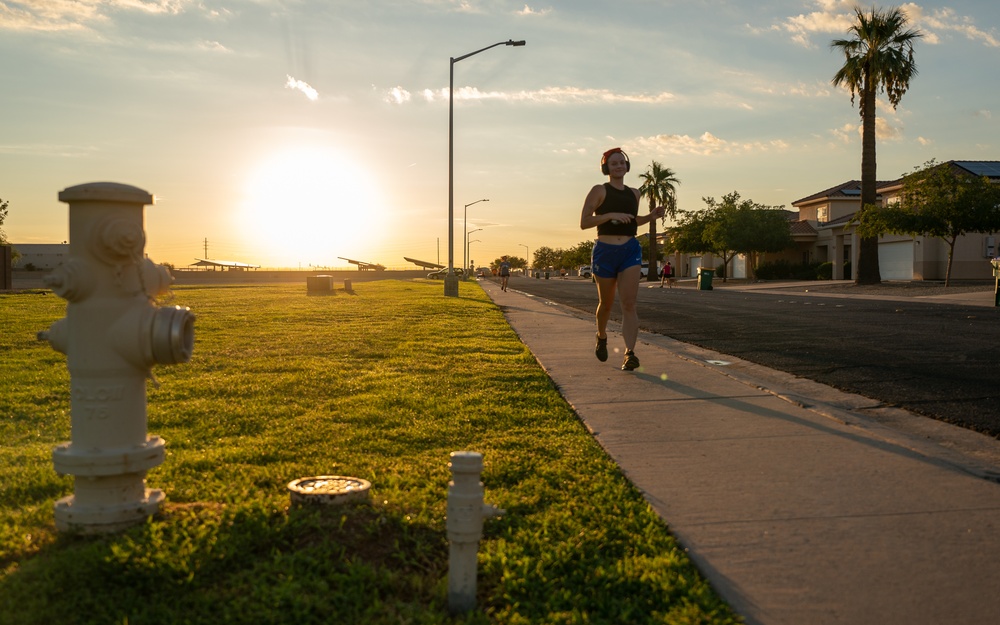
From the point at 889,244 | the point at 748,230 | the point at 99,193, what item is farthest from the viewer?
the point at 748,230

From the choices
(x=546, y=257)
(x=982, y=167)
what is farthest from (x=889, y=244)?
(x=546, y=257)

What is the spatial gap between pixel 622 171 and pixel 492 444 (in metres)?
3.91

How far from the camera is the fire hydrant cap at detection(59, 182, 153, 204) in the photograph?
3.00 meters

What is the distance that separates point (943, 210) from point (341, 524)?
36794 millimetres

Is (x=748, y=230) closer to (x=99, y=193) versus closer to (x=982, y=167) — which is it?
(x=982, y=167)

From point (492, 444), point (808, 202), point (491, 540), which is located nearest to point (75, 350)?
point (491, 540)

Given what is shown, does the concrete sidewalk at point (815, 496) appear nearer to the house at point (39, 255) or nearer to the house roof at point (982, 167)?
the house roof at point (982, 167)

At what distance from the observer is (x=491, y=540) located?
3168 mm

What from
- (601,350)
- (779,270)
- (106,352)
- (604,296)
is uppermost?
(779,270)

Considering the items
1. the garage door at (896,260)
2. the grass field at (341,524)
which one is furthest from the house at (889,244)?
the grass field at (341,524)

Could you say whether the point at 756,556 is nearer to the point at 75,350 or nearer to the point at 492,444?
the point at 492,444

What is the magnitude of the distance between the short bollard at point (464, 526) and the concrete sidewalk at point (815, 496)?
84 cm

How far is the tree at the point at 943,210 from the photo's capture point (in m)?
34.1

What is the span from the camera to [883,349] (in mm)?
9977
